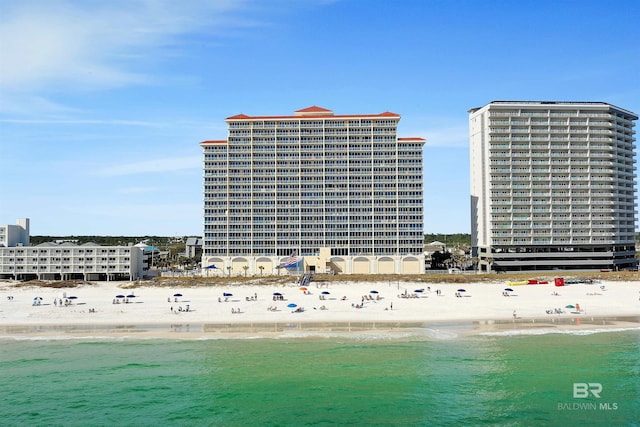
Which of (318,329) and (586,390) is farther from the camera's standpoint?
(318,329)

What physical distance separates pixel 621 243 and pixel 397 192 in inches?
2518

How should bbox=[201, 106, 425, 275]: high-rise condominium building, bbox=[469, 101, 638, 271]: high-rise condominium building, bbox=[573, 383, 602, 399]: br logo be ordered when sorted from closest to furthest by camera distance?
bbox=[573, 383, 602, 399]: br logo → bbox=[201, 106, 425, 275]: high-rise condominium building → bbox=[469, 101, 638, 271]: high-rise condominium building

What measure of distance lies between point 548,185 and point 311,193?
205ft

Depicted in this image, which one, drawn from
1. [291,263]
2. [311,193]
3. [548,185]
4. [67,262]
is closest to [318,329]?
[291,263]

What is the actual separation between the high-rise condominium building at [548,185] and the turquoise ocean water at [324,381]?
8276cm

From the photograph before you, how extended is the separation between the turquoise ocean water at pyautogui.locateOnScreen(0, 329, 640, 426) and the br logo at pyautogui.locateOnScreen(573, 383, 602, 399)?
0.16 metres

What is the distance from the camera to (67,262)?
134 meters

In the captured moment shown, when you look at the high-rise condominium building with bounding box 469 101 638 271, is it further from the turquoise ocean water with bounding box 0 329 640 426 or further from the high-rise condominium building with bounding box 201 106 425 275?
the turquoise ocean water with bounding box 0 329 640 426

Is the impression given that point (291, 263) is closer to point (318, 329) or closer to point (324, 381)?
point (318, 329)

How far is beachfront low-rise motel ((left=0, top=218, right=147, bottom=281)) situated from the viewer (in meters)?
133

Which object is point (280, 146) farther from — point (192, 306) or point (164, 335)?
point (164, 335)

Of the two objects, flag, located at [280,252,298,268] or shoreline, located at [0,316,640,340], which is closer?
shoreline, located at [0,316,640,340]

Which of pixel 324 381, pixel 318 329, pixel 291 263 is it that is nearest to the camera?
pixel 324 381

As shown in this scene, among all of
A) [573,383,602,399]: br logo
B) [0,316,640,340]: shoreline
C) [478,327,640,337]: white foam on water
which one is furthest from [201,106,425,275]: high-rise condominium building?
Answer: [573,383,602,399]: br logo
